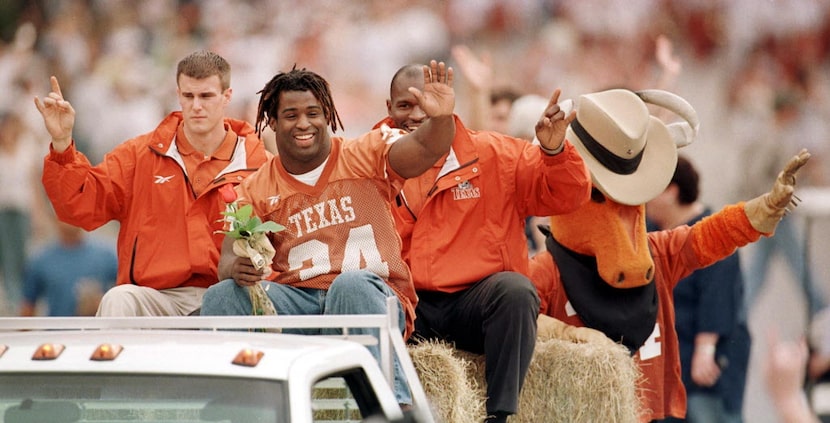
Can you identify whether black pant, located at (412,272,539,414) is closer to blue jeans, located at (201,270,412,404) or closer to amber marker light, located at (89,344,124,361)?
blue jeans, located at (201,270,412,404)

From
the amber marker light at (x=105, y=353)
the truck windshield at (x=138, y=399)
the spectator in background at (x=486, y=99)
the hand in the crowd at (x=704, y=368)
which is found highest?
the spectator in background at (x=486, y=99)

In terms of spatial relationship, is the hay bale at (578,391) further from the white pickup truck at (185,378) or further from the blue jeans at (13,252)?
the blue jeans at (13,252)

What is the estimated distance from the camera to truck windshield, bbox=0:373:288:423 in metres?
4.42

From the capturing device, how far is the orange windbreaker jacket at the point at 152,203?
700cm

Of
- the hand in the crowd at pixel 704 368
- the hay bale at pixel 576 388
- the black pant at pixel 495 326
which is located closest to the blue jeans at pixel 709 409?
the hand in the crowd at pixel 704 368

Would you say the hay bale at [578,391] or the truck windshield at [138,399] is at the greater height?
the truck windshield at [138,399]

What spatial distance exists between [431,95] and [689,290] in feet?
12.7

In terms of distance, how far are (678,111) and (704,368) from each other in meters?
2.03

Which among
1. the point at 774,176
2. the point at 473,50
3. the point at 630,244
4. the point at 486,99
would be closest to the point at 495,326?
the point at 630,244

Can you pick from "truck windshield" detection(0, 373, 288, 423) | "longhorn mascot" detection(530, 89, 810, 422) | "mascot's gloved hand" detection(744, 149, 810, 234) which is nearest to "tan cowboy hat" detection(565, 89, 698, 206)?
"longhorn mascot" detection(530, 89, 810, 422)

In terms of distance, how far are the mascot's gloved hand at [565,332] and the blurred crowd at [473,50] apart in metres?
5.17

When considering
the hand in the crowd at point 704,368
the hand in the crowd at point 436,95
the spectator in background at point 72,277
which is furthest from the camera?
the spectator in background at point 72,277

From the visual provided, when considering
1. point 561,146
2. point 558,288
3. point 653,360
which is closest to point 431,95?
point 561,146

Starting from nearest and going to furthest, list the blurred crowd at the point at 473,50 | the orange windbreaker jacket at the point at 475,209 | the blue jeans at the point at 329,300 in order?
the blue jeans at the point at 329,300, the orange windbreaker jacket at the point at 475,209, the blurred crowd at the point at 473,50
